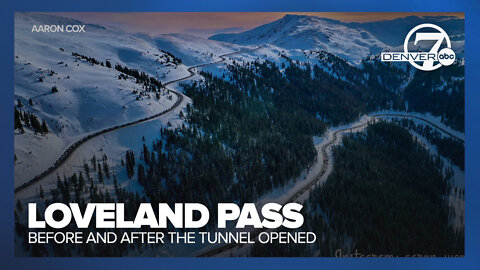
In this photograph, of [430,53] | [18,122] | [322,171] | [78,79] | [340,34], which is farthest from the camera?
[78,79]

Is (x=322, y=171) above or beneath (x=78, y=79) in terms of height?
beneath

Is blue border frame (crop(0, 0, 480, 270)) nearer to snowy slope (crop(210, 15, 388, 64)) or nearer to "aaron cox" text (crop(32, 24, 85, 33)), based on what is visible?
"aaron cox" text (crop(32, 24, 85, 33))

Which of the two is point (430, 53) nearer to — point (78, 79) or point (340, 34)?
point (340, 34)

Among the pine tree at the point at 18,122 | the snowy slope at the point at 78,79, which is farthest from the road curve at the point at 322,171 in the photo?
the pine tree at the point at 18,122

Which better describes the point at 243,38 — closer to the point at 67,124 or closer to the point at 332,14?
the point at 332,14

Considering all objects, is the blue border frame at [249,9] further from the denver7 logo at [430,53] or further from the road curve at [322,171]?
the denver7 logo at [430,53]

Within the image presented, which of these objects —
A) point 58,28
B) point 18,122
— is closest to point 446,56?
point 58,28

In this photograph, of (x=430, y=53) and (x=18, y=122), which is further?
(x=430, y=53)

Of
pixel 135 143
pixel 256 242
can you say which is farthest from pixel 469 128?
pixel 135 143
